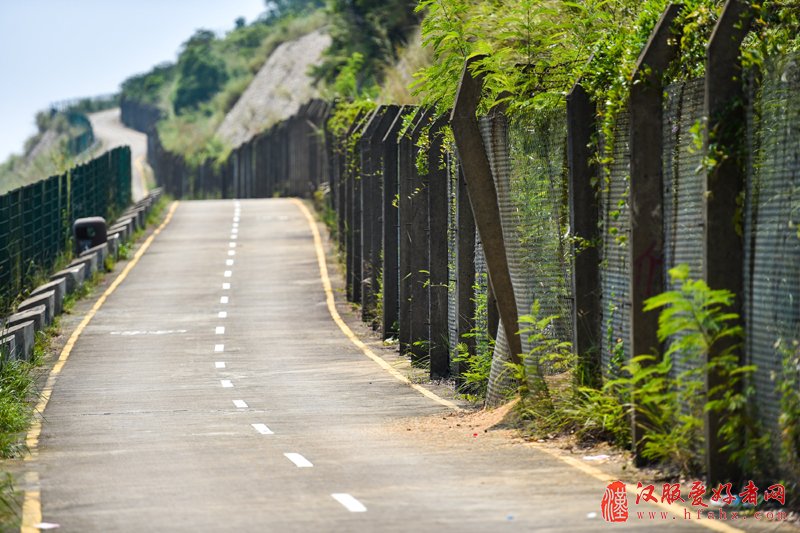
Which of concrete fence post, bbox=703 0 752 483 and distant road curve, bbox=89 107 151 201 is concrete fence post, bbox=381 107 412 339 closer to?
concrete fence post, bbox=703 0 752 483

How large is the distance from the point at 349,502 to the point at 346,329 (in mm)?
17620

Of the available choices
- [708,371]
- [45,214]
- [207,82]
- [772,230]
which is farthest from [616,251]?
[207,82]

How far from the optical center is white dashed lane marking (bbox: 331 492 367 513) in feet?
35.7

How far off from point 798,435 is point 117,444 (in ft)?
24.2

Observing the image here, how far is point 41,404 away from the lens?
767 inches

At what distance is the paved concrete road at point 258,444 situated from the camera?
35.4 ft

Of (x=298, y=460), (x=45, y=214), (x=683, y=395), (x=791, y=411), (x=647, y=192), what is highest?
(x=647, y=192)

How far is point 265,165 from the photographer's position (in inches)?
Result: 2709

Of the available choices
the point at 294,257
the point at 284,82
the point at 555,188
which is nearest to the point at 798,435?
the point at 555,188

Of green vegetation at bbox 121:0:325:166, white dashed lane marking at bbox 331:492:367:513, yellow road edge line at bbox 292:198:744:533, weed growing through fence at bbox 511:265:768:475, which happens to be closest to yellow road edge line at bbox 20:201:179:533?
white dashed lane marking at bbox 331:492:367:513

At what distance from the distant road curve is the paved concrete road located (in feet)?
197

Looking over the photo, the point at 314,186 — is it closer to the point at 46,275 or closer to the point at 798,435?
the point at 46,275

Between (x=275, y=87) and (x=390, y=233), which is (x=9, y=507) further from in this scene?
(x=275, y=87)

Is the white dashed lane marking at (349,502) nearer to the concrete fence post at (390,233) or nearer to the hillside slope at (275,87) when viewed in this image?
the concrete fence post at (390,233)
